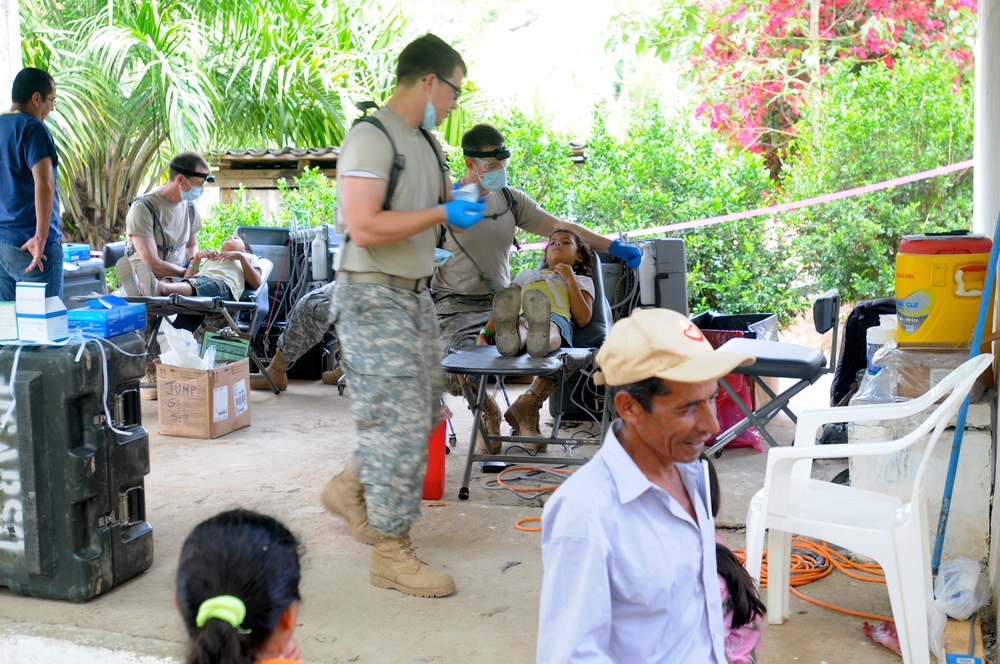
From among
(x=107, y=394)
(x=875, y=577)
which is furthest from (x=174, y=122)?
(x=875, y=577)

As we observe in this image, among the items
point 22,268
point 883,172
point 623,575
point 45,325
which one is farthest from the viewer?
point 883,172

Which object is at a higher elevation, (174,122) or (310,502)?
(174,122)

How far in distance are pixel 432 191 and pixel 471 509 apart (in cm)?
172

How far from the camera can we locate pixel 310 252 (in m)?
8.38

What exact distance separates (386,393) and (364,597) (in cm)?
79

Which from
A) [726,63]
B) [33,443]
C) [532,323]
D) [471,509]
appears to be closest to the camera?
[33,443]

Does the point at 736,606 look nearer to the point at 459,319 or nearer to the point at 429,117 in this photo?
the point at 429,117

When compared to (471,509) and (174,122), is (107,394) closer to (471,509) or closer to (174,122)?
(471,509)

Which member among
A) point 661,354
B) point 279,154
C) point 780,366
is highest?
point 279,154

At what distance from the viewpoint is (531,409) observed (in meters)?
6.07

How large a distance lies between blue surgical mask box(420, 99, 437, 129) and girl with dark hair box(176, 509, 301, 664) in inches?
88.5

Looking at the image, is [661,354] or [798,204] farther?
[798,204]

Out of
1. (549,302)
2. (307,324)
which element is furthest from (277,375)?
(549,302)

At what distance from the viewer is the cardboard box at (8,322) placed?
366 centimetres
